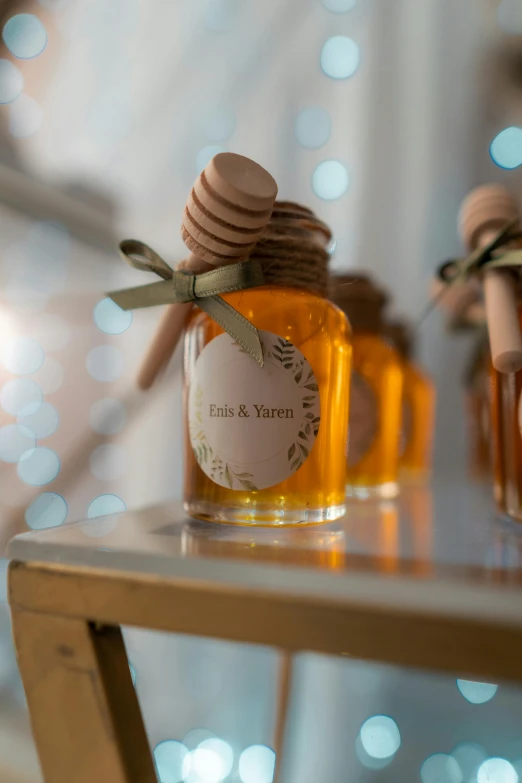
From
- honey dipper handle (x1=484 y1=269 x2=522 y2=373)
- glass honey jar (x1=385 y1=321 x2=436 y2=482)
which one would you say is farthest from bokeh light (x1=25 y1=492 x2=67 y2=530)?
honey dipper handle (x1=484 y1=269 x2=522 y2=373)

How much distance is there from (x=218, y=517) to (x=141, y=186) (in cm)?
80

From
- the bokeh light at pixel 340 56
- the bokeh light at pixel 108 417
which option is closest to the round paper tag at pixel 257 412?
the bokeh light at pixel 108 417

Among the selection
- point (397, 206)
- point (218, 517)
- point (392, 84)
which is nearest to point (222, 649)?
point (218, 517)

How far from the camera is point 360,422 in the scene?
56cm

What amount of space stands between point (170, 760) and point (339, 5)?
1328 millimetres

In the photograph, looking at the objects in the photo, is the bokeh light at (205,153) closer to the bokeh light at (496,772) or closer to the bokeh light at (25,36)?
the bokeh light at (25,36)

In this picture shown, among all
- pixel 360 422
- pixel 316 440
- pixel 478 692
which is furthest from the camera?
pixel 478 692

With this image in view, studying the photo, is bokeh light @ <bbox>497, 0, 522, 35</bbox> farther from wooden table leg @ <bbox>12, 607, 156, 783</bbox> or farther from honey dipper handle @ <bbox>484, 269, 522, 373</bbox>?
wooden table leg @ <bbox>12, 607, 156, 783</bbox>

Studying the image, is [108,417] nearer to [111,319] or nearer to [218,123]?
[111,319]

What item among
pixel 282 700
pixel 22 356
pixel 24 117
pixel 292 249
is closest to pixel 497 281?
pixel 292 249

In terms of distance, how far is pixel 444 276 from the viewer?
0.49m

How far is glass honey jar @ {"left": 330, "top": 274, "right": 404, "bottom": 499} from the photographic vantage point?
563 millimetres

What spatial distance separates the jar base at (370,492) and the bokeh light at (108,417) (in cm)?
51

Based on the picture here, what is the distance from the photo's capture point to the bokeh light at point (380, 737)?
2.90 ft
